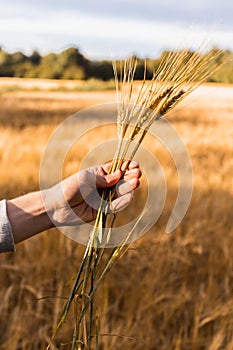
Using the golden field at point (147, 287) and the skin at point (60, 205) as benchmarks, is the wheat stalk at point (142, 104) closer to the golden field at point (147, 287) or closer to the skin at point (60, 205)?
the skin at point (60, 205)

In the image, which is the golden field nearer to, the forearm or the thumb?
the forearm

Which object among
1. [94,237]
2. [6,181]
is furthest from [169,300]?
[6,181]

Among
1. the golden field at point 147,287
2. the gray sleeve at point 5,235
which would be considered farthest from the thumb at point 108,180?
the golden field at point 147,287

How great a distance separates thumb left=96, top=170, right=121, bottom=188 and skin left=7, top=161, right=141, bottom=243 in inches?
1.7

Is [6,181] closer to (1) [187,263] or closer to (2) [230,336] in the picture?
(1) [187,263]

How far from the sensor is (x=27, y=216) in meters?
0.96

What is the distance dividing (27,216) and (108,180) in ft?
0.92

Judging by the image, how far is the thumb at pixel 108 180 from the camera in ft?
2.34

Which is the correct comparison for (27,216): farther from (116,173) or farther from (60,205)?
(116,173)

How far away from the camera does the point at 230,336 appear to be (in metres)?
1.75

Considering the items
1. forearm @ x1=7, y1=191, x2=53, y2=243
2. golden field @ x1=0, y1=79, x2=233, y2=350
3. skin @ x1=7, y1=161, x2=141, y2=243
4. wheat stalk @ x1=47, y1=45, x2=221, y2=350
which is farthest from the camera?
golden field @ x1=0, y1=79, x2=233, y2=350

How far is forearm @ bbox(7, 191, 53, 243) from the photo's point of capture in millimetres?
958

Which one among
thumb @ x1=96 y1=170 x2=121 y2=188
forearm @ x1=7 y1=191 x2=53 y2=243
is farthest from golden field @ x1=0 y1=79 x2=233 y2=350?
thumb @ x1=96 y1=170 x2=121 y2=188

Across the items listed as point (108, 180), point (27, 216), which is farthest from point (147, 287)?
point (108, 180)
